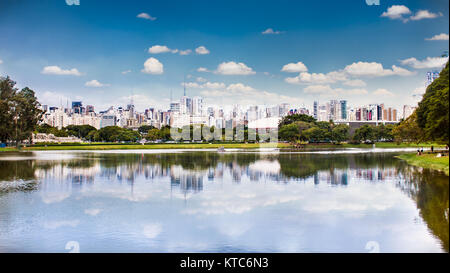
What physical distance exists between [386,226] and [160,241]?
4682 millimetres

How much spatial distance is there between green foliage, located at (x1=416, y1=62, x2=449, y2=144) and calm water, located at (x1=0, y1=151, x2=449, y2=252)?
2.88 metres

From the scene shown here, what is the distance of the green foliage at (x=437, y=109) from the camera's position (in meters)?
15.8

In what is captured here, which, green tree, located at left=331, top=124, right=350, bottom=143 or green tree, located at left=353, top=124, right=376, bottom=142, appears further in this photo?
green tree, located at left=331, top=124, right=350, bottom=143

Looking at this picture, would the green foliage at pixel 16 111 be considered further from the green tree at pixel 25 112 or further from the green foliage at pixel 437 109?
the green foliage at pixel 437 109

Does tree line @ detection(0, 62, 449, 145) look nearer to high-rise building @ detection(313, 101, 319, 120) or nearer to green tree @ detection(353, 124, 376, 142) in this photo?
green tree @ detection(353, 124, 376, 142)

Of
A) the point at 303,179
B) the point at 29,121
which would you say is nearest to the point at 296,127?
the point at 29,121

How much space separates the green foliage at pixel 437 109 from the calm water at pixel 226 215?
288cm

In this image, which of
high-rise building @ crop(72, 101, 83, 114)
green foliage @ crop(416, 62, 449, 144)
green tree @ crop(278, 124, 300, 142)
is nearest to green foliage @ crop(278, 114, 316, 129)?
green tree @ crop(278, 124, 300, 142)

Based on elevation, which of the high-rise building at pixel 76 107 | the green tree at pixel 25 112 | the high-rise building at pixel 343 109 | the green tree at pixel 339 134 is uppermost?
the high-rise building at pixel 76 107

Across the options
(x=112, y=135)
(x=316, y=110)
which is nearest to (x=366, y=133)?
(x=316, y=110)

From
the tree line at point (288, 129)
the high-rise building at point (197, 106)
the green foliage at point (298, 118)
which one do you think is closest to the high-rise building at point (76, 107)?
the tree line at point (288, 129)

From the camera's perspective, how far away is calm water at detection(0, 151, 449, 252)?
693 centimetres

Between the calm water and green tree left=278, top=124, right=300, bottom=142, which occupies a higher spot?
green tree left=278, top=124, right=300, bottom=142

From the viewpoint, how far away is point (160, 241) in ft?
23.2
